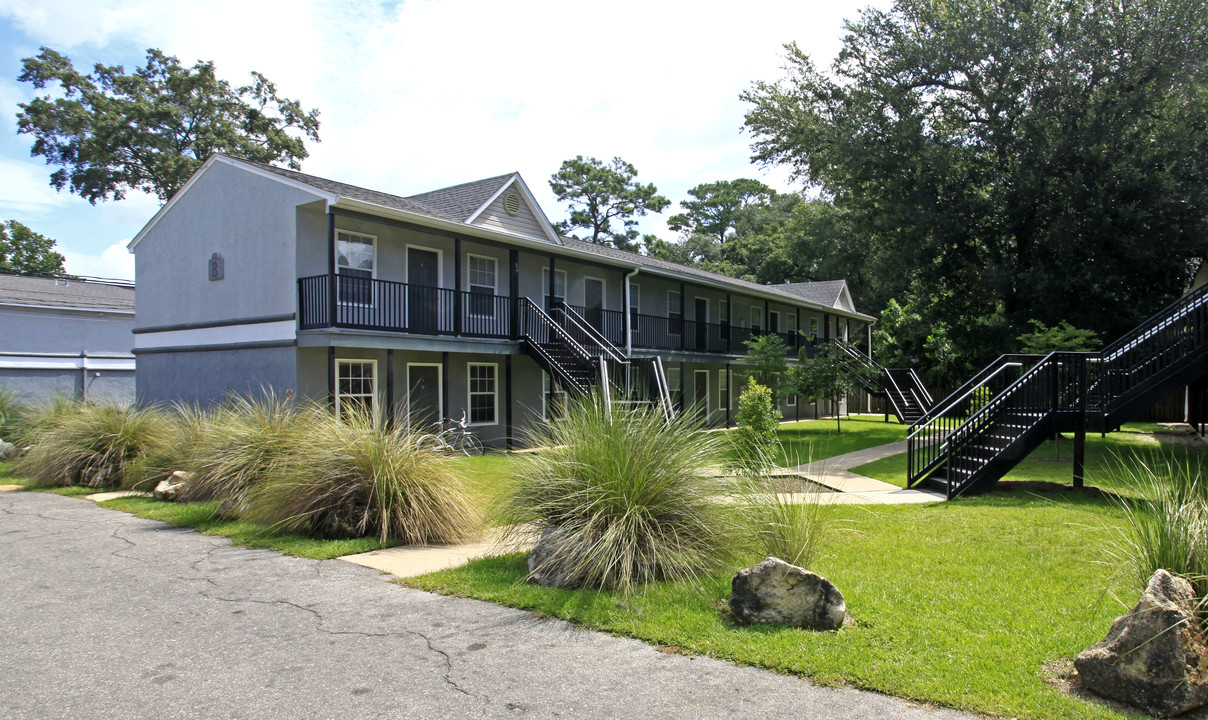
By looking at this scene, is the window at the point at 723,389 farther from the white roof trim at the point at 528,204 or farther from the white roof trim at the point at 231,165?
the white roof trim at the point at 231,165

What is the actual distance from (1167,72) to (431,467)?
18.4 metres

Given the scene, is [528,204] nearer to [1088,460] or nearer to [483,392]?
[483,392]

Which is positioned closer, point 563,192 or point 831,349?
point 831,349

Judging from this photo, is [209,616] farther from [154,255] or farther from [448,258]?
[154,255]

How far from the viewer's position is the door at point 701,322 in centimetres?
2442

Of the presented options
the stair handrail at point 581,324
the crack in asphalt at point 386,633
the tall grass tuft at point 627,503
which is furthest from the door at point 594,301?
the crack in asphalt at point 386,633

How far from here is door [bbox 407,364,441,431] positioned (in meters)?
17.1

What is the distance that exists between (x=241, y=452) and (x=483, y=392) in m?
9.52

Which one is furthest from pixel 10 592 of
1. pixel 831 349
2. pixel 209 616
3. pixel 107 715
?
pixel 831 349

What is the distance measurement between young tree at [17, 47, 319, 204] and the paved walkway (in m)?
31.4

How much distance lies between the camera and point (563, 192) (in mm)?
49969

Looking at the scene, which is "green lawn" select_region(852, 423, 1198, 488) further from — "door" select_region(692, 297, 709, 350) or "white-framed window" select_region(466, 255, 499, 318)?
"door" select_region(692, 297, 709, 350)

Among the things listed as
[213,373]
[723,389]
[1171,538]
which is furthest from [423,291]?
[723,389]

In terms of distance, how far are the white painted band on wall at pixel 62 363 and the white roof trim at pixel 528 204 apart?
14.8 metres
